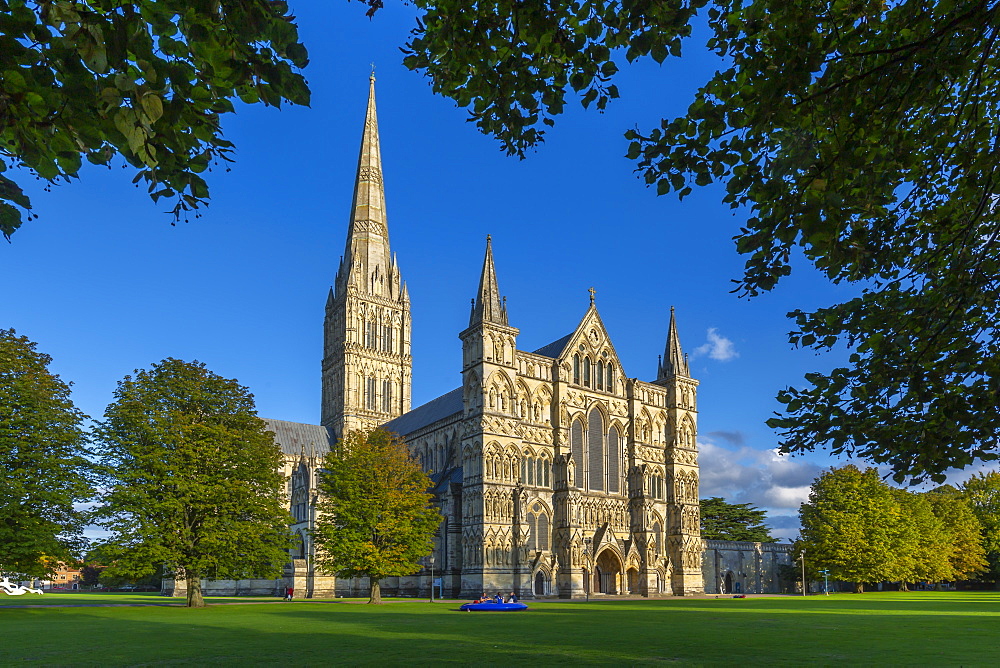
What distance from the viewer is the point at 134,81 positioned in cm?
481

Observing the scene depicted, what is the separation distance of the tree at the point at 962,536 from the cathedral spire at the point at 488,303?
5448cm

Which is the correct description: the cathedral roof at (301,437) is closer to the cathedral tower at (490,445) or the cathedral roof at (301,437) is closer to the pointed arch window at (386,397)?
the pointed arch window at (386,397)

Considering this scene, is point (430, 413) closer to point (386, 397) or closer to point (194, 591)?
point (386, 397)

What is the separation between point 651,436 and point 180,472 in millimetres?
42929

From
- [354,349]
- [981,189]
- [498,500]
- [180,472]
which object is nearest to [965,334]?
[981,189]

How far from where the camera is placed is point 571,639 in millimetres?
20375

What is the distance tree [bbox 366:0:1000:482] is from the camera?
7.45m

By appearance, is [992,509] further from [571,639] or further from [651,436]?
[571,639]

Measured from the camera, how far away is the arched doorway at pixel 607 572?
6531 centimetres

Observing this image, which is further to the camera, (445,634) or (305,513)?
(305,513)

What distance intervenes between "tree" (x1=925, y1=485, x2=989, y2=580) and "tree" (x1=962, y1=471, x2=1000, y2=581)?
3.49 ft

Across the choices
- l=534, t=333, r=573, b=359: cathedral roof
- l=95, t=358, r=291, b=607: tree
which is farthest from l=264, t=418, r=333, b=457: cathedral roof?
l=95, t=358, r=291, b=607: tree

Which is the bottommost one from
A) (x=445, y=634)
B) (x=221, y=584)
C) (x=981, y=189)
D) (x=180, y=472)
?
(x=221, y=584)

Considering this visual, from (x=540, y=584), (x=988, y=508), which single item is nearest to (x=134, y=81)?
(x=540, y=584)
